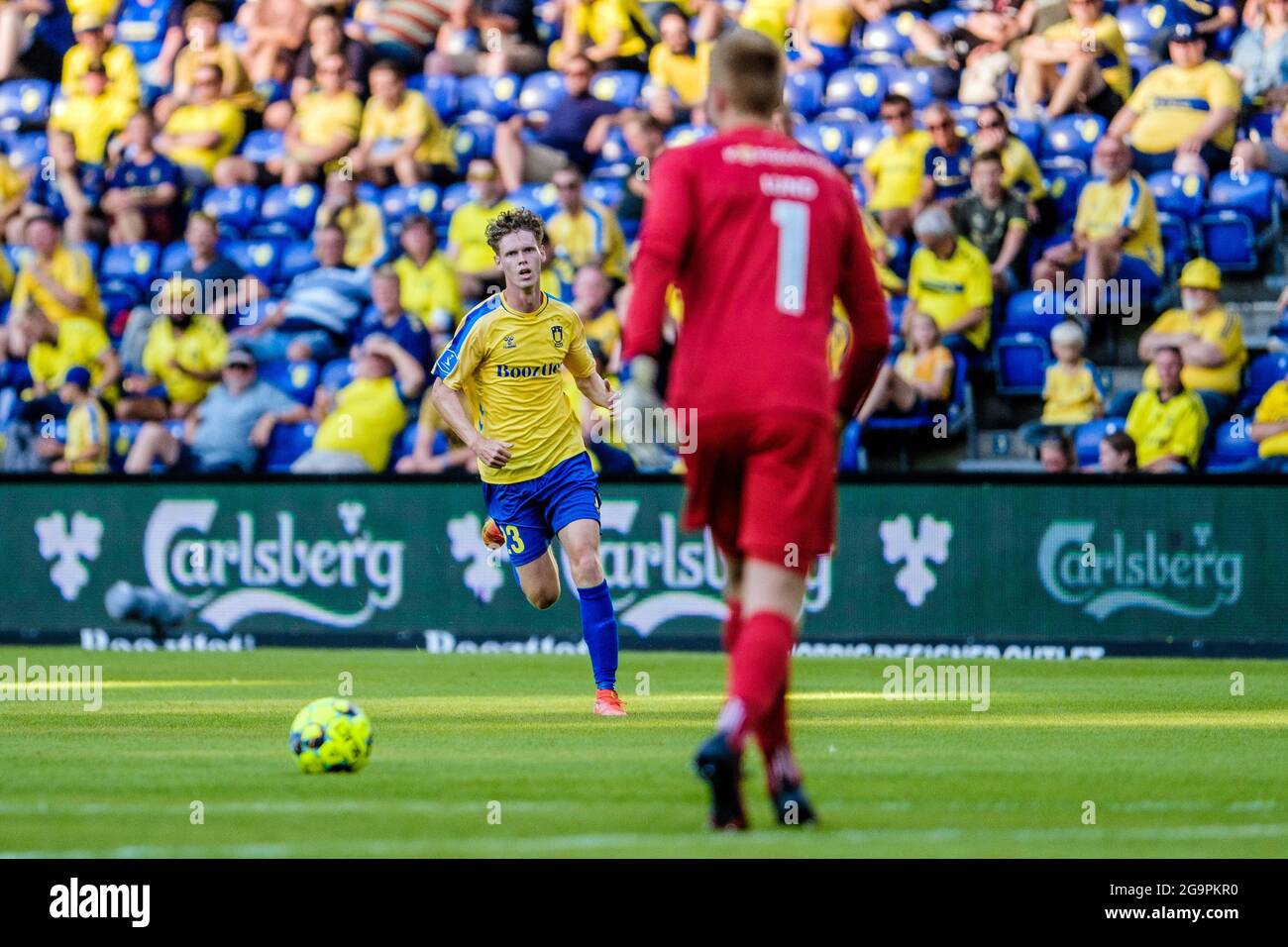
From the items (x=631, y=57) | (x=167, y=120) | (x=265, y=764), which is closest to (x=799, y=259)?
(x=265, y=764)

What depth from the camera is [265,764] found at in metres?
9.78

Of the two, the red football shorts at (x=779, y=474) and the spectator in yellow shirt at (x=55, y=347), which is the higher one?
the spectator in yellow shirt at (x=55, y=347)

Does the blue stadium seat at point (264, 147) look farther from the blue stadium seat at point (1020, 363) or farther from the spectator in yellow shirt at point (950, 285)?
the blue stadium seat at point (1020, 363)

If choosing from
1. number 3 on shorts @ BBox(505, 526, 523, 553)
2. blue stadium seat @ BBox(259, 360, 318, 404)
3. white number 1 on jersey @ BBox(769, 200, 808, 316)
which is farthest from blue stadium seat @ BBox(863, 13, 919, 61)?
white number 1 on jersey @ BBox(769, 200, 808, 316)

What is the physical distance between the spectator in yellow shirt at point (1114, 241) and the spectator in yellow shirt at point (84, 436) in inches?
333

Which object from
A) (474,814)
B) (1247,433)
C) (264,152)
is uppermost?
(264,152)

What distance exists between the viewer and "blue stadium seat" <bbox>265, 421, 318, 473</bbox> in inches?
824

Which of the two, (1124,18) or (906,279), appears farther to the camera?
(1124,18)

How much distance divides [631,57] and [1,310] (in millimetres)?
6771

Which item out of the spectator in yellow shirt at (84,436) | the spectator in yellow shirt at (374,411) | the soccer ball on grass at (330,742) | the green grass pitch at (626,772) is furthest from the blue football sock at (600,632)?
the spectator in yellow shirt at (84,436)

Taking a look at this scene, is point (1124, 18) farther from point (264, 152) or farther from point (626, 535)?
point (264, 152)

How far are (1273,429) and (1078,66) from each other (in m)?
4.45

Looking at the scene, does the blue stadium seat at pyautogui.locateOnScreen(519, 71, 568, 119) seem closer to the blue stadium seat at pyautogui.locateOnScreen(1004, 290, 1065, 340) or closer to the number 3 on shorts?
the blue stadium seat at pyautogui.locateOnScreen(1004, 290, 1065, 340)

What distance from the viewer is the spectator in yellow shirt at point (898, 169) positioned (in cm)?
2020
